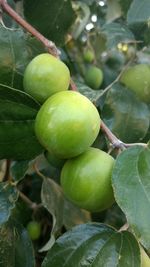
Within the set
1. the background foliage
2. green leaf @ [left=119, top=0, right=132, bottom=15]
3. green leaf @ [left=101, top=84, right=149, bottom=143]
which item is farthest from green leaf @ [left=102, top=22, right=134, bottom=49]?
green leaf @ [left=101, top=84, right=149, bottom=143]

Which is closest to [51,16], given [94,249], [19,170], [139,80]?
[139,80]

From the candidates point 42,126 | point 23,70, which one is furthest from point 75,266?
point 23,70

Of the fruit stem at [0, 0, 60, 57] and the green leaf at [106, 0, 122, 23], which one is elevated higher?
the fruit stem at [0, 0, 60, 57]

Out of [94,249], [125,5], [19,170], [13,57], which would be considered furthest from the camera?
[125,5]

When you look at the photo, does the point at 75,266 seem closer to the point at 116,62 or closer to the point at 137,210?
the point at 137,210

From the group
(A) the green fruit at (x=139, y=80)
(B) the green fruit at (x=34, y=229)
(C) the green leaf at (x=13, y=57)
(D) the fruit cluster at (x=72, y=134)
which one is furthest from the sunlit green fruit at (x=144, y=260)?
(B) the green fruit at (x=34, y=229)

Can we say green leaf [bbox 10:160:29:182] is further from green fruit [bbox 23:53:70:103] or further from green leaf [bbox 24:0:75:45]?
green leaf [bbox 24:0:75:45]

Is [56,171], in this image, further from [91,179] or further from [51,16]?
[91,179]
